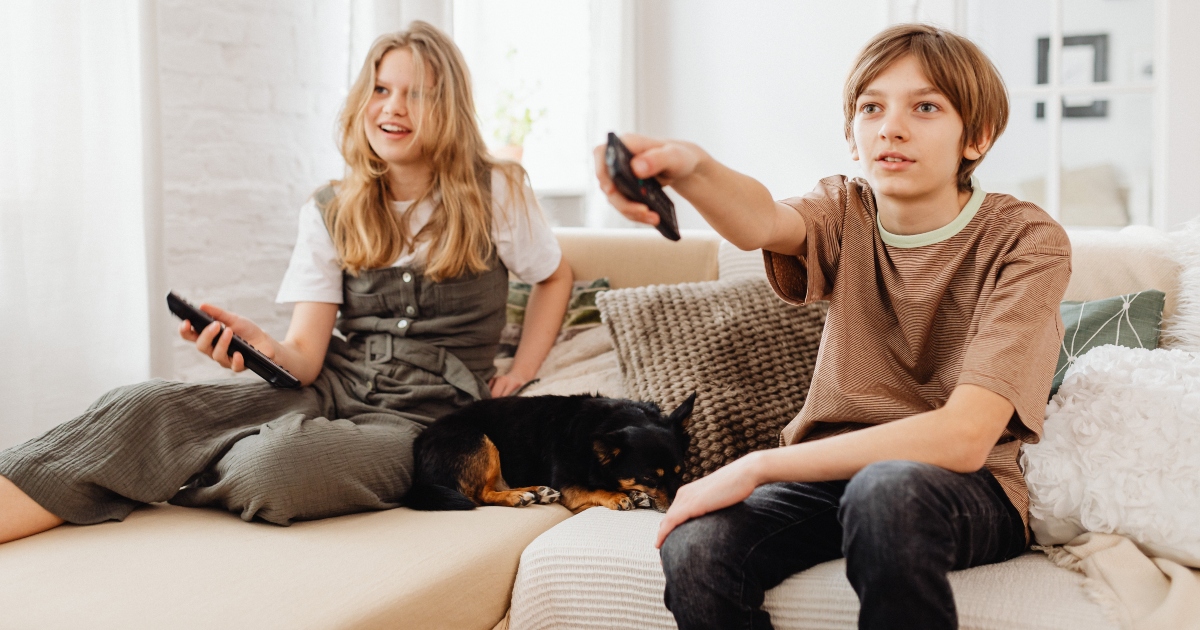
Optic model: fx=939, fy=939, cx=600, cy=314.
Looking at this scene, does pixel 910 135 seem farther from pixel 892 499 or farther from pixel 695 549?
pixel 695 549

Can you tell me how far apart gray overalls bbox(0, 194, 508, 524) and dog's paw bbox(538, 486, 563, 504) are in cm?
23

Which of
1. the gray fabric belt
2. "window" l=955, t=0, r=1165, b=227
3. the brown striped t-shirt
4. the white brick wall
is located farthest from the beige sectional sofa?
"window" l=955, t=0, r=1165, b=227

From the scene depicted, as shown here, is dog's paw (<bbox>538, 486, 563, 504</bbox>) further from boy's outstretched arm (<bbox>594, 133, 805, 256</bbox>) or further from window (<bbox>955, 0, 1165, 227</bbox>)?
window (<bbox>955, 0, 1165, 227</bbox>)

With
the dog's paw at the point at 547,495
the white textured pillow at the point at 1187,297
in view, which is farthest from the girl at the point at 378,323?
the white textured pillow at the point at 1187,297

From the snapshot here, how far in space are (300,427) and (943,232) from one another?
41.2 inches

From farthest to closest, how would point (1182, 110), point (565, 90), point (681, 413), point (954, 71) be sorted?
point (565, 90)
point (1182, 110)
point (681, 413)
point (954, 71)

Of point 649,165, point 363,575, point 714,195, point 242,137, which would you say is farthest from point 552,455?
point 242,137

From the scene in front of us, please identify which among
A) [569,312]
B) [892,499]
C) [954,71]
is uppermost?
[954,71]

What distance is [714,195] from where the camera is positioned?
3.66 feet

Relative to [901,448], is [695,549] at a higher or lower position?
lower

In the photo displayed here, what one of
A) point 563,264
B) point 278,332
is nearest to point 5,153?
point 278,332

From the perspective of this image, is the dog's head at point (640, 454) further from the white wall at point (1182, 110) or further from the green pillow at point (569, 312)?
the white wall at point (1182, 110)

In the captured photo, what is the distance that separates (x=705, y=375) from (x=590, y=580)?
0.53 meters

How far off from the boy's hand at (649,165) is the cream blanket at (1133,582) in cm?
74
